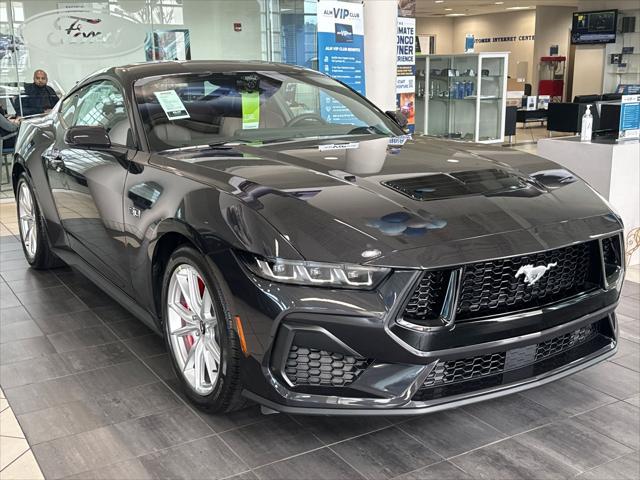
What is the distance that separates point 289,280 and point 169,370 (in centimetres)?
118

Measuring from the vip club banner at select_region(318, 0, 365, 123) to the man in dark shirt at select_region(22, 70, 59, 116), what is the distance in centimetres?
359

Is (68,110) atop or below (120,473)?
atop

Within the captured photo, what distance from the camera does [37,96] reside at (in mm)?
8555

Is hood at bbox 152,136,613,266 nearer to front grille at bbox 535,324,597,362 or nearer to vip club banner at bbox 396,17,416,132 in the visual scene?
front grille at bbox 535,324,597,362

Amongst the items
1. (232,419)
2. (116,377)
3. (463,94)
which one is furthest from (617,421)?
(463,94)

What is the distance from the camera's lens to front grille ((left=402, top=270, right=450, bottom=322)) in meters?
2.03

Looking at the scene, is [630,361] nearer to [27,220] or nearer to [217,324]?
[217,324]

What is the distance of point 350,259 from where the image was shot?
1.99 meters

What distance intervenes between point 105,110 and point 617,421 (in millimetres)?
2580

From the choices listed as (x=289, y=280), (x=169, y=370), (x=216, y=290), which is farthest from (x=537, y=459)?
(x=169, y=370)

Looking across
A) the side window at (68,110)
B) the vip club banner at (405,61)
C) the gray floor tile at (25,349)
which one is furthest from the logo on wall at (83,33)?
the gray floor tile at (25,349)

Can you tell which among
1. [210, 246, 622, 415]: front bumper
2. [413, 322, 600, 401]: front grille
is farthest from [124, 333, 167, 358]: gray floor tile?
[413, 322, 600, 401]: front grille

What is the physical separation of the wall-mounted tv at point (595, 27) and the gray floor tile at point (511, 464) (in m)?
17.2

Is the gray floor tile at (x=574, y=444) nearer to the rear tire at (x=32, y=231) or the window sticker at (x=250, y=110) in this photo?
the window sticker at (x=250, y=110)
